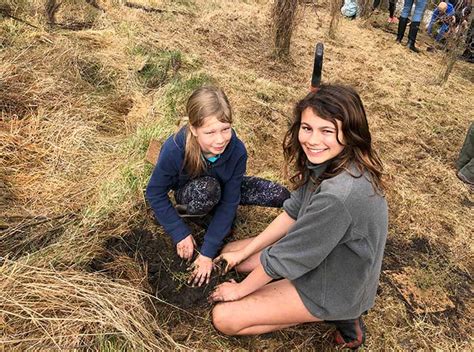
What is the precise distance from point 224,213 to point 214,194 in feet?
0.41

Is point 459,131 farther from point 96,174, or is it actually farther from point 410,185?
point 96,174

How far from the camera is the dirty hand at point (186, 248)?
2059mm

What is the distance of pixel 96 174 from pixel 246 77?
6.90ft

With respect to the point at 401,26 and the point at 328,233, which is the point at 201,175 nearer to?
the point at 328,233

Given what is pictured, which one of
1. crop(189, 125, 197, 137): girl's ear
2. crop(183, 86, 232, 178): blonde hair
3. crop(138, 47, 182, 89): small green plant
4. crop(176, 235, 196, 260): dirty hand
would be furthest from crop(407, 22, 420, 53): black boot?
crop(176, 235, 196, 260): dirty hand

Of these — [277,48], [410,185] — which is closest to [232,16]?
[277,48]

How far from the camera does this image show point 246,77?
4.18 metres

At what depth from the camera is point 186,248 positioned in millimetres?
2061

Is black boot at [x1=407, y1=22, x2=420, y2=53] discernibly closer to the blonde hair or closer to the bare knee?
the blonde hair

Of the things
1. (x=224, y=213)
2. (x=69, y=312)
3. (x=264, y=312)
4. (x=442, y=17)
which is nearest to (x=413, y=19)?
(x=442, y=17)

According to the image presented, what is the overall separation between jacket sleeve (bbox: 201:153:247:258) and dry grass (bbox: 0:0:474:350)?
32 centimetres

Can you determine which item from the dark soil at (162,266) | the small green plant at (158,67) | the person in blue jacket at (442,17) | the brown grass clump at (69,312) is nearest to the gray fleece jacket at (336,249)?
the dark soil at (162,266)

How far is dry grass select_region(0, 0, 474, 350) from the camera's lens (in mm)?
1773

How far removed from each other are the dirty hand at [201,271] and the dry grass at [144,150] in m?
0.15
